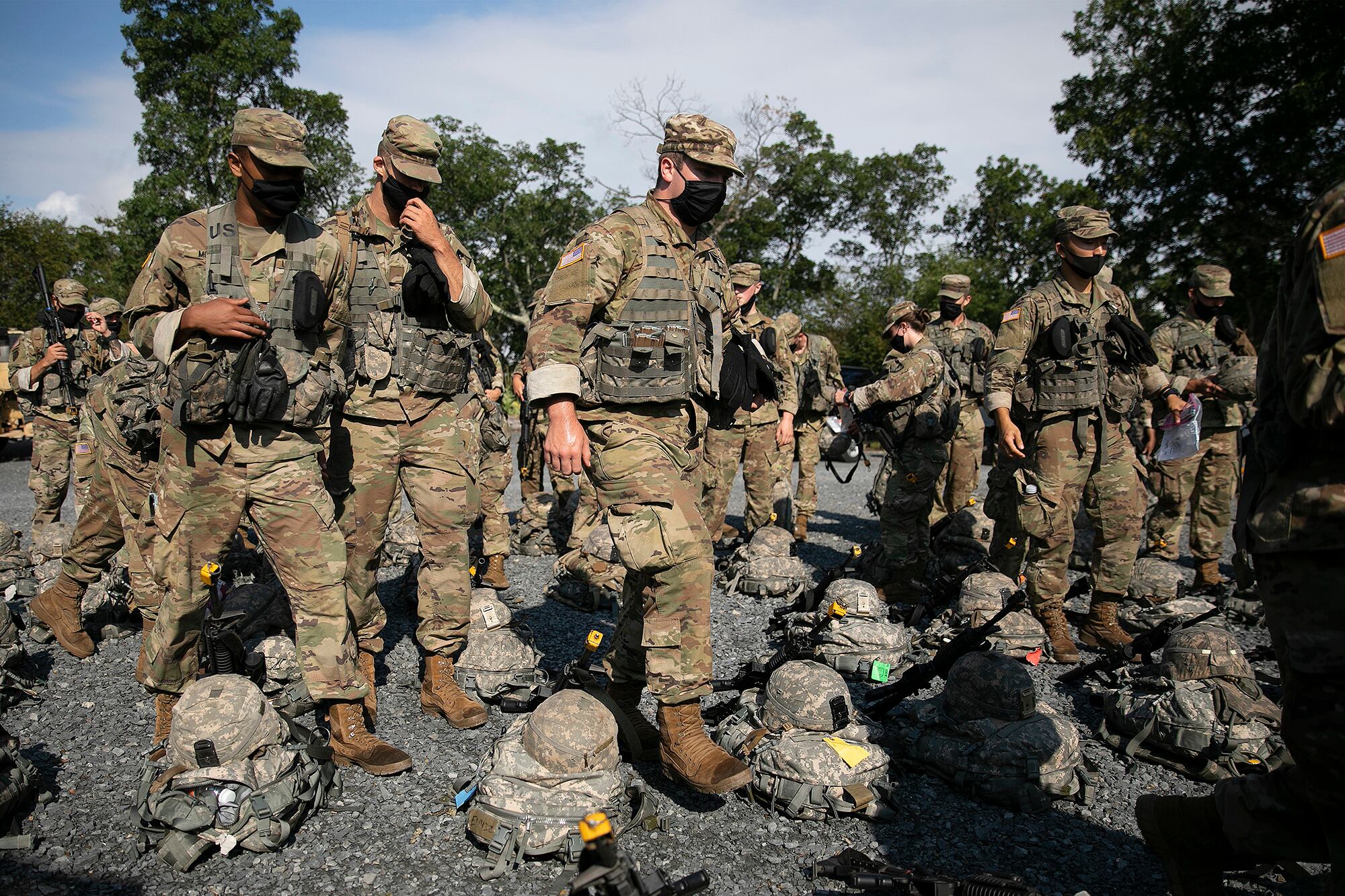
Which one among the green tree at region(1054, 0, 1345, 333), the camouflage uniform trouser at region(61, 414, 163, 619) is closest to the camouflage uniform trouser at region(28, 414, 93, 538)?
the camouflage uniform trouser at region(61, 414, 163, 619)

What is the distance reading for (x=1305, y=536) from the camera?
2.10 metres

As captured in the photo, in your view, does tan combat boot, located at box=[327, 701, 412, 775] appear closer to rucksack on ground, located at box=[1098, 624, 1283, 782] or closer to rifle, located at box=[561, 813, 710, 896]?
rifle, located at box=[561, 813, 710, 896]

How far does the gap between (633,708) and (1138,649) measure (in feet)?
10.4

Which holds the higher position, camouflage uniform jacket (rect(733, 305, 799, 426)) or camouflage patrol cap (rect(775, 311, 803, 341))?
camouflage patrol cap (rect(775, 311, 803, 341))

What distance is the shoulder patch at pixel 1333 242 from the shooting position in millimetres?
1968

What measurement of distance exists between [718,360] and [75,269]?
43.3m

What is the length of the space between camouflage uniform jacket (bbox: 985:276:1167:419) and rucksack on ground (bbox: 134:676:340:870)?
457cm

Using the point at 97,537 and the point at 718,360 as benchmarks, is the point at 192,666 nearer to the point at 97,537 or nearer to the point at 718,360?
the point at 97,537

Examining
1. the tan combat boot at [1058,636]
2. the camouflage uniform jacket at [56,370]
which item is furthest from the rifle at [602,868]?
the camouflage uniform jacket at [56,370]

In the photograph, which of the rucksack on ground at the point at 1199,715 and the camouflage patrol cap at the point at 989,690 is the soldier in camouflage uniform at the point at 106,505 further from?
the rucksack on ground at the point at 1199,715

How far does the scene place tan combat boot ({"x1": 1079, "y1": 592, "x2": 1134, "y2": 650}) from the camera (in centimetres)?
574

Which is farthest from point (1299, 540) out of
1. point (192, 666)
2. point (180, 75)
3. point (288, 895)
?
point (180, 75)

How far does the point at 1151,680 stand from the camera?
4219mm

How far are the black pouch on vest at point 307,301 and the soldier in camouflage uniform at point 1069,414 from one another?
4.16m
